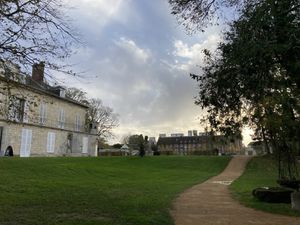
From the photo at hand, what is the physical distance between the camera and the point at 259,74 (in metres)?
10.8

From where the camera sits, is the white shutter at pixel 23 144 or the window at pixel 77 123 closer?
the white shutter at pixel 23 144

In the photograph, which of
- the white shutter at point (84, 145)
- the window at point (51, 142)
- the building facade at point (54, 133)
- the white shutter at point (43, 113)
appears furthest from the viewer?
the white shutter at point (84, 145)

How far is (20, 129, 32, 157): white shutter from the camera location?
4462 cm

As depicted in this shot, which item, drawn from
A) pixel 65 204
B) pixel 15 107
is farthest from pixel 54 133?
pixel 15 107

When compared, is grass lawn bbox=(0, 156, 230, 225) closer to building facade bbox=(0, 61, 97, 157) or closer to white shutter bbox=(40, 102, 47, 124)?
building facade bbox=(0, 61, 97, 157)

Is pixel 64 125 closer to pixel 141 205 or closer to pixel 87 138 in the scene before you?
pixel 87 138

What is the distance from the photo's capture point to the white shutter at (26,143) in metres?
44.6

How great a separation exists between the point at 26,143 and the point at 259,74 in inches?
1515

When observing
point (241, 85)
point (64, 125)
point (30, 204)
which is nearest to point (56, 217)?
point (30, 204)

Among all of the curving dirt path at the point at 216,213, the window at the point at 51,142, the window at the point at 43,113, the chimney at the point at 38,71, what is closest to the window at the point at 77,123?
the window at the point at 51,142

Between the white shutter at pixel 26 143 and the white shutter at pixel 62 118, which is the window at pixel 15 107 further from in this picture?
the white shutter at pixel 62 118

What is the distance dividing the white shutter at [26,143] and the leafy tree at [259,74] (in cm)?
3457

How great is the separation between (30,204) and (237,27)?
8.06 meters

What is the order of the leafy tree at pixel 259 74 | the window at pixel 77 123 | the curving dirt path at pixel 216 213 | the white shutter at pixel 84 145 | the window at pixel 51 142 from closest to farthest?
the leafy tree at pixel 259 74 → the curving dirt path at pixel 216 213 → the window at pixel 51 142 → the window at pixel 77 123 → the white shutter at pixel 84 145
